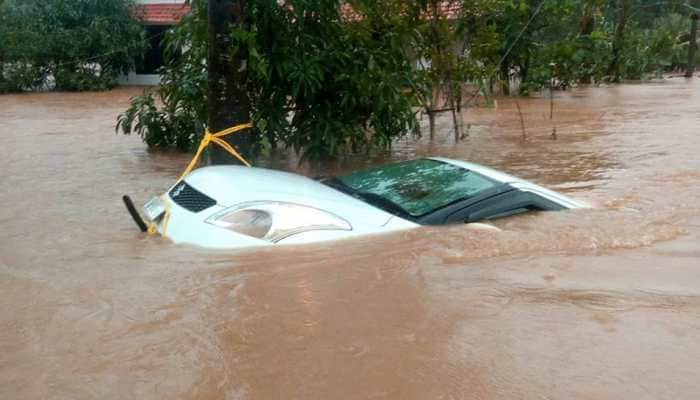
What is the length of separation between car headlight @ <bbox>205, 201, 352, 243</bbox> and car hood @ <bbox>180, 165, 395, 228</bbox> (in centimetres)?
5

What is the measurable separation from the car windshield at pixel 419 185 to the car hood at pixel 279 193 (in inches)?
8.9

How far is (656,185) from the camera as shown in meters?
8.19

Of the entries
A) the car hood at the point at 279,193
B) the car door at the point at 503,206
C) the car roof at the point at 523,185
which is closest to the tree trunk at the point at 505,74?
the car roof at the point at 523,185

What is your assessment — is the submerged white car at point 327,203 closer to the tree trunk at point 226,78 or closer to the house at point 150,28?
the tree trunk at point 226,78

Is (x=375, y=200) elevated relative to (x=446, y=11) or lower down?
lower down

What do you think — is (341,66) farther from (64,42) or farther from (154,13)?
(154,13)

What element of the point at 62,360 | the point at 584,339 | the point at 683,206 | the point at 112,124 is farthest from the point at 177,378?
the point at 112,124

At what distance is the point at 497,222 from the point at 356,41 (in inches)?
186

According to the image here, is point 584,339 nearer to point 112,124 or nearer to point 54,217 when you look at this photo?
point 54,217

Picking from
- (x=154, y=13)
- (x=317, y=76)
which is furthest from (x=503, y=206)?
(x=154, y=13)

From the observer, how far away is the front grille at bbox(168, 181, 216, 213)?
5285 mm

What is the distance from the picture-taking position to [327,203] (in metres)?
5.29

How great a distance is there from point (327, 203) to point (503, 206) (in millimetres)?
1190

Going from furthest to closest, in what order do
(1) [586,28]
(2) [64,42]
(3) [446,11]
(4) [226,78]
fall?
(2) [64,42] < (1) [586,28] < (3) [446,11] < (4) [226,78]
